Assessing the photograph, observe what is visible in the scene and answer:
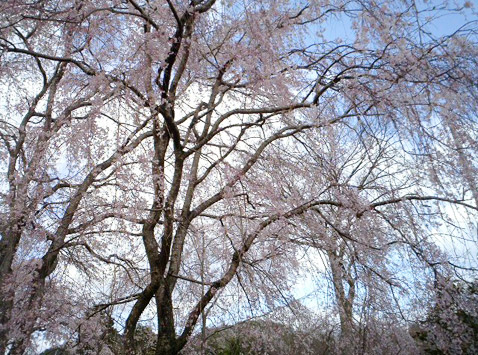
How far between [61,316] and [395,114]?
5157mm

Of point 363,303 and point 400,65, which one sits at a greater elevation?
point 400,65

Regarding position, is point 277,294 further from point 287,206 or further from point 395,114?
point 395,114

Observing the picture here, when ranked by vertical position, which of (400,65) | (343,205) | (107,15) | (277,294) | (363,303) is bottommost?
(363,303)

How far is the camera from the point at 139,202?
5.01 metres

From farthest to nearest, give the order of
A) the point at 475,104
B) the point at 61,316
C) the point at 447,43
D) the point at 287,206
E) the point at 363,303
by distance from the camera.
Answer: the point at 61,316 → the point at 287,206 → the point at 363,303 → the point at 447,43 → the point at 475,104

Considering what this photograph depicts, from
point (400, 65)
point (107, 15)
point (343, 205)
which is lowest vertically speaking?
point (343, 205)

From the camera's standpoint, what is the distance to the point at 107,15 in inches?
181

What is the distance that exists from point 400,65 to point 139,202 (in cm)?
331

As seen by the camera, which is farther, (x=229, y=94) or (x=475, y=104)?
(x=229, y=94)

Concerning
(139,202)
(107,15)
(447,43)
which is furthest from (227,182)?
(447,43)

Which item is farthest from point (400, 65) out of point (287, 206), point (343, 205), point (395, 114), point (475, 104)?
point (287, 206)

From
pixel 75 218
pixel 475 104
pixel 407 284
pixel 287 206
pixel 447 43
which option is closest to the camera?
pixel 475 104

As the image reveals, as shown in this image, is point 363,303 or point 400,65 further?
point 363,303

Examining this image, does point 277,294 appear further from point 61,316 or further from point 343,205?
point 61,316
